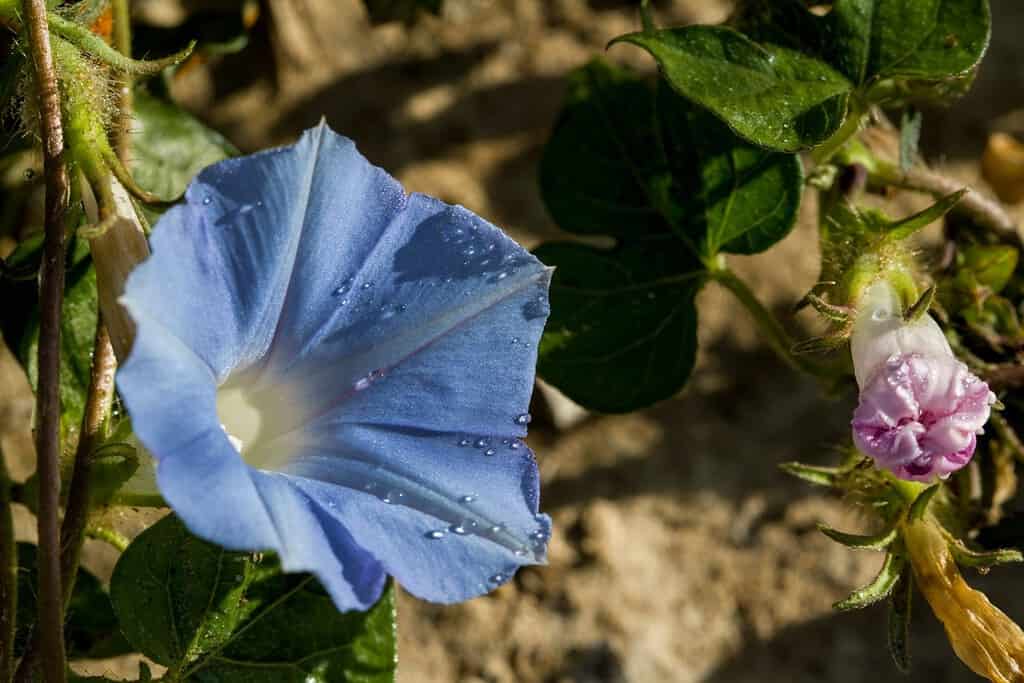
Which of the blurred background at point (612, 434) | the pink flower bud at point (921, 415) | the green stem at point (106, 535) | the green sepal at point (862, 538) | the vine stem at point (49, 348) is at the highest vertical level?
the vine stem at point (49, 348)

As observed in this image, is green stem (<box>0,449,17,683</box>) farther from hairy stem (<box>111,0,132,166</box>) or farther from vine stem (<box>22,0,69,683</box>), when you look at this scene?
hairy stem (<box>111,0,132,166</box>)

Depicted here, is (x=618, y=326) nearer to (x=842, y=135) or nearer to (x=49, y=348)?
(x=842, y=135)

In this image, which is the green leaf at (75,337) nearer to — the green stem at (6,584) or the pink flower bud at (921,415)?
the green stem at (6,584)

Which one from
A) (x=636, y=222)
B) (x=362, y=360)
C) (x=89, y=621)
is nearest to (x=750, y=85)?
(x=636, y=222)

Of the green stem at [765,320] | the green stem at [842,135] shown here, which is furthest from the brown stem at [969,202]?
the green stem at [765,320]

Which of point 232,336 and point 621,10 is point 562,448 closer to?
point 621,10

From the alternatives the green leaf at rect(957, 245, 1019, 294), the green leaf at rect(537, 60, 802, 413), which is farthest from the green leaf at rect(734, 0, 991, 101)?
the green leaf at rect(957, 245, 1019, 294)
